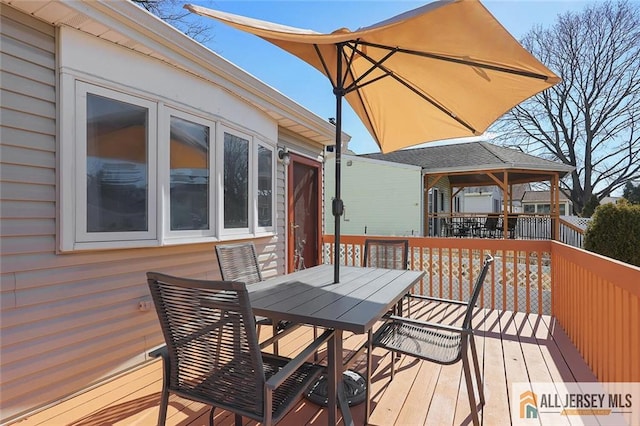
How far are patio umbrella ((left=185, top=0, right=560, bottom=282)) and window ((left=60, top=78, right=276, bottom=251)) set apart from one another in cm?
106

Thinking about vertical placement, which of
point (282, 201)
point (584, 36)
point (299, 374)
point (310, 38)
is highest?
point (584, 36)

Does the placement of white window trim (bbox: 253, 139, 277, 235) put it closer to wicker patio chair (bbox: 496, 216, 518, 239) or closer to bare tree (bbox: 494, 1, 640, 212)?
wicker patio chair (bbox: 496, 216, 518, 239)

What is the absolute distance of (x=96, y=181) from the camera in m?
2.51

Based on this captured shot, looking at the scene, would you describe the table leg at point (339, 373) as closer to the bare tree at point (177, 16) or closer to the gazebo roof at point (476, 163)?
the bare tree at point (177, 16)

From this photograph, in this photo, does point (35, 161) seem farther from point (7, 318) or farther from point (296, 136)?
point (296, 136)

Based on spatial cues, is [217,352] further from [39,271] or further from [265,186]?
[265,186]

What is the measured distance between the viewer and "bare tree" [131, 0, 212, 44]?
8633mm

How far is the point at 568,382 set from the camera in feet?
8.30

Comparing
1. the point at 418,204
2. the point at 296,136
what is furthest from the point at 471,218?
the point at 296,136

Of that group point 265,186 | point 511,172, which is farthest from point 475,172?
point 265,186

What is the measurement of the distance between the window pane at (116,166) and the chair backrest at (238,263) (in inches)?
29.3

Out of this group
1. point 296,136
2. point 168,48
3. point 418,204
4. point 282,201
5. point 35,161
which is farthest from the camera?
point 418,204

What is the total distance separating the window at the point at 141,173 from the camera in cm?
238

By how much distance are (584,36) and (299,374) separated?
2117cm
